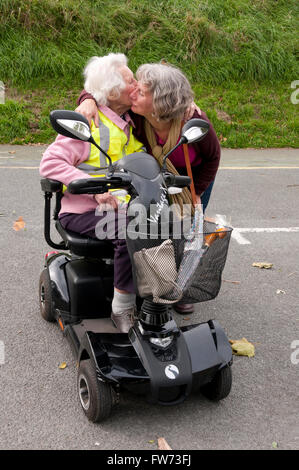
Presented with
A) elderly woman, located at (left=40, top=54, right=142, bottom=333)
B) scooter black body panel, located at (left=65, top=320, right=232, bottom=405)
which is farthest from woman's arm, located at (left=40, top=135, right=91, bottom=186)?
scooter black body panel, located at (left=65, top=320, right=232, bottom=405)

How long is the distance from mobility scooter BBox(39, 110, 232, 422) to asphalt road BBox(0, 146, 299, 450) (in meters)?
0.14

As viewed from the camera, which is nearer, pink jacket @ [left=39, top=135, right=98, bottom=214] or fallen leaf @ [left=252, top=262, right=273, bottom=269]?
pink jacket @ [left=39, top=135, right=98, bottom=214]

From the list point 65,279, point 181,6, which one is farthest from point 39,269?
point 181,6

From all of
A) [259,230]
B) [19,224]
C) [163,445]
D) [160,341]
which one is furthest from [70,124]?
Answer: [259,230]

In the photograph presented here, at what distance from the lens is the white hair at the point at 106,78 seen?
10.1 ft

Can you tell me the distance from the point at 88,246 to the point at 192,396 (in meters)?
0.93

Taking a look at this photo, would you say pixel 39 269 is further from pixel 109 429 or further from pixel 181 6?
pixel 181 6

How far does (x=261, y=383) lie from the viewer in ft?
9.79

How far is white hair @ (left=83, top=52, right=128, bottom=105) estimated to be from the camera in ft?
10.1

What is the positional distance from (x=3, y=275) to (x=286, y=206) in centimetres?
332

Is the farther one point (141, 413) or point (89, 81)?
point (89, 81)

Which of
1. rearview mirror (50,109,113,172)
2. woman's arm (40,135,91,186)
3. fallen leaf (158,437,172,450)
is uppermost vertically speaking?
rearview mirror (50,109,113,172)

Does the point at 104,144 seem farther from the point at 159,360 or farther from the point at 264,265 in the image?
the point at 264,265

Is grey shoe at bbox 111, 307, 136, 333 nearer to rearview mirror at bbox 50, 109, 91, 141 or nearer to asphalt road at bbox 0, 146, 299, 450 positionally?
asphalt road at bbox 0, 146, 299, 450
